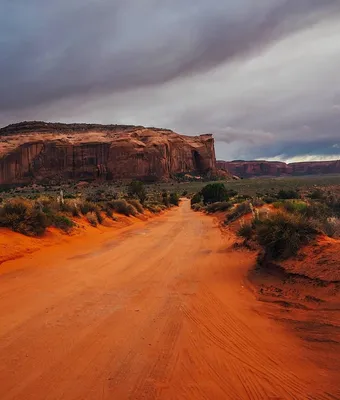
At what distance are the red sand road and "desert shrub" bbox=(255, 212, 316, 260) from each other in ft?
3.53

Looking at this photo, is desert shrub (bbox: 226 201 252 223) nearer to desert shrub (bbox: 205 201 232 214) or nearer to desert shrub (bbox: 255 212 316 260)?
desert shrub (bbox: 205 201 232 214)

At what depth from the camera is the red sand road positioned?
411 centimetres

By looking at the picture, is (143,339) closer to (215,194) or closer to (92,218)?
(92,218)

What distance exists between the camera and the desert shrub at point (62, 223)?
16562mm

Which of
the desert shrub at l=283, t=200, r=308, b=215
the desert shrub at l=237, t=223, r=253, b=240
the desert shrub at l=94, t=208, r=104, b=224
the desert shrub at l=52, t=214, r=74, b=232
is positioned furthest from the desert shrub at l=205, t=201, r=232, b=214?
the desert shrub at l=237, t=223, r=253, b=240

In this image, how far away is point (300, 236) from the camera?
8969 millimetres

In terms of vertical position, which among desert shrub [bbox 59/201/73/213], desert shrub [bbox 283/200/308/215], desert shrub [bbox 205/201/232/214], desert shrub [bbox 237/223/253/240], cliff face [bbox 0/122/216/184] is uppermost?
cliff face [bbox 0/122/216/184]

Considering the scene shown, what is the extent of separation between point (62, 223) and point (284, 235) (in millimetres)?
11032

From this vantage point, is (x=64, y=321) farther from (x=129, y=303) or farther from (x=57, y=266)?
(x=57, y=266)

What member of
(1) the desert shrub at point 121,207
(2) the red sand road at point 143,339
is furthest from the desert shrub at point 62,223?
(1) the desert shrub at point 121,207

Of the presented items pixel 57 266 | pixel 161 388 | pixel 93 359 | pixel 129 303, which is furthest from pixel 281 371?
pixel 57 266

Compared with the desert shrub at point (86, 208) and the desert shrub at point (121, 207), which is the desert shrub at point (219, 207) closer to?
the desert shrub at point (121, 207)

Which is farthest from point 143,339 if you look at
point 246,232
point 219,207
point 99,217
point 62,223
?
point 219,207

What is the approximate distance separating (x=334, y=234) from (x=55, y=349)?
793 centimetres
